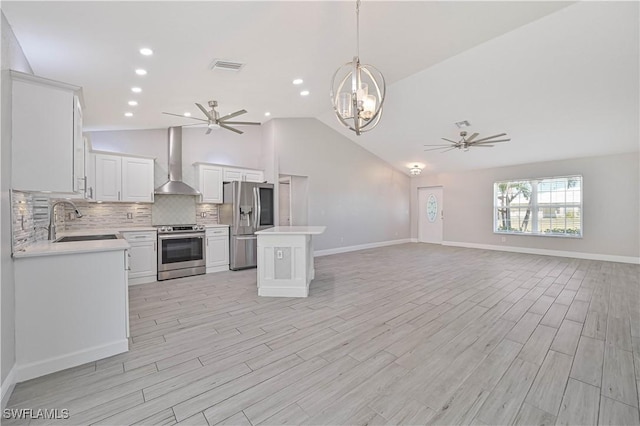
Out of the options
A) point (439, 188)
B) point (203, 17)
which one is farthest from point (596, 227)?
point (203, 17)

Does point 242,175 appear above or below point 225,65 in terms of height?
below

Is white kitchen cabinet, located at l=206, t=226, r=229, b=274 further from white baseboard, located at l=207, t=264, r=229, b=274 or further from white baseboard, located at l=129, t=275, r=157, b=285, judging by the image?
white baseboard, located at l=129, t=275, r=157, b=285

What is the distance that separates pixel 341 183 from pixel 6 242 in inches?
265

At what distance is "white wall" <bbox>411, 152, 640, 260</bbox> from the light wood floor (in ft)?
10.4

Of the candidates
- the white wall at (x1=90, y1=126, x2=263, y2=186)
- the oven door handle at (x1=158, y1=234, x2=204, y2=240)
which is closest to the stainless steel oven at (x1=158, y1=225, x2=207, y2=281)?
the oven door handle at (x1=158, y1=234, x2=204, y2=240)

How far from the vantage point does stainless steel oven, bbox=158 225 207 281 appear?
477 centimetres

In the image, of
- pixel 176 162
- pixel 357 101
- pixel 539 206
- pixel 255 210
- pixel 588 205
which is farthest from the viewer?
pixel 539 206

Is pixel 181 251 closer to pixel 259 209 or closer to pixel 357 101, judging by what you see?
pixel 259 209

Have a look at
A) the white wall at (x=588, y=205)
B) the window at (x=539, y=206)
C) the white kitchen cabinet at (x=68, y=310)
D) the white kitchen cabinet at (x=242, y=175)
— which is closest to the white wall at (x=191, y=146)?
the white kitchen cabinet at (x=242, y=175)

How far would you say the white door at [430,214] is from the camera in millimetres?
9641

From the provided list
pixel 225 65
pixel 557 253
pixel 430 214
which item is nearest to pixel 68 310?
pixel 225 65

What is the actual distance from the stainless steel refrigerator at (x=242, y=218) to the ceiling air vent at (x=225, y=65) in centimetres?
256

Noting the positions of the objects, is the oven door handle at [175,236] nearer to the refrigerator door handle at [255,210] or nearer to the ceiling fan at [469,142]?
the refrigerator door handle at [255,210]

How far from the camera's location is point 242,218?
5625 millimetres
